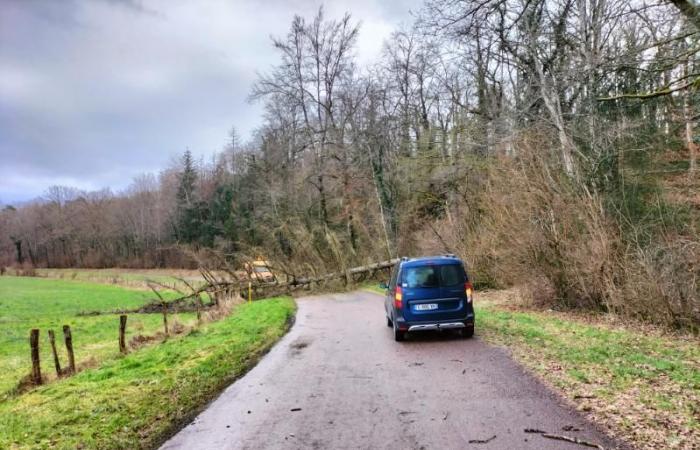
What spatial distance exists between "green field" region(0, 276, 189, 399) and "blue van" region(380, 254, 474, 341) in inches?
316

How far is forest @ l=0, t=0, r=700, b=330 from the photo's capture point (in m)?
10.5

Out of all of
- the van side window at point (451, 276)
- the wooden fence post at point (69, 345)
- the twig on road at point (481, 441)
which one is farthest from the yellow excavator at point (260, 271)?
the twig on road at point (481, 441)

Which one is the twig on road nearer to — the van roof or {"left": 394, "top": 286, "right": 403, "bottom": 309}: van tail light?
{"left": 394, "top": 286, "right": 403, "bottom": 309}: van tail light

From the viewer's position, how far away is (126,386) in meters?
8.48

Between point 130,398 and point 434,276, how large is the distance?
6477 mm

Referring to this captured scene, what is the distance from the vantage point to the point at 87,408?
23.6 ft

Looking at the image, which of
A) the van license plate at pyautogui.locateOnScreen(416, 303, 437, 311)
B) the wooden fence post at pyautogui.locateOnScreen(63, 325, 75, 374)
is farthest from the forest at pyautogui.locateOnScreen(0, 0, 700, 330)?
the wooden fence post at pyautogui.locateOnScreen(63, 325, 75, 374)

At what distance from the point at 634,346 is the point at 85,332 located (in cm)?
2065

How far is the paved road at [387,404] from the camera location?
208 inches

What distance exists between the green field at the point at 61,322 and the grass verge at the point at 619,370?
1071 cm

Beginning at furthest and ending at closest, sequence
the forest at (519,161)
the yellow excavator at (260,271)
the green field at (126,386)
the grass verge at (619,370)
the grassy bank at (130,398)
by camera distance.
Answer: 1. the yellow excavator at (260,271)
2. the forest at (519,161)
3. the green field at (126,386)
4. the grassy bank at (130,398)
5. the grass verge at (619,370)

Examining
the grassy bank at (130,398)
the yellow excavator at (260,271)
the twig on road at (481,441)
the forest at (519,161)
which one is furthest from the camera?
the yellow excavator at (260,271)

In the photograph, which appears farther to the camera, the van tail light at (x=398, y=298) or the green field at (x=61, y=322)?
the green field at (x=61, y=322)

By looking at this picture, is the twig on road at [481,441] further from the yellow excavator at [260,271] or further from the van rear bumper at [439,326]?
the yellow excavator at [260,271]
